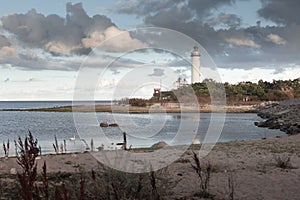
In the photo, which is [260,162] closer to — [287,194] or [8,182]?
[287,194]

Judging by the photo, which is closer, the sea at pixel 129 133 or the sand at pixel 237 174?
the sand at pixel 237 174

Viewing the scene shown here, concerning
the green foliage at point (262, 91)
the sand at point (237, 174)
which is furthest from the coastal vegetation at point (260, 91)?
the sand at point (237, 174)

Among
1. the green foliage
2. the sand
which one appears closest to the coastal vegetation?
the green foliage

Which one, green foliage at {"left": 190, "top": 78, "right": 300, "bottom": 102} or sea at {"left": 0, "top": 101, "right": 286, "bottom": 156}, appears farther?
green foliage at {"left": 190, "top": 78, "right": 300, "bottom": 102}

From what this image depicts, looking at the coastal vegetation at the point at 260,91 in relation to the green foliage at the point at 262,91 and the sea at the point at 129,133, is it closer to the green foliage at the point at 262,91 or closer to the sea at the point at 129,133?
the green foliage at the point at 262,91

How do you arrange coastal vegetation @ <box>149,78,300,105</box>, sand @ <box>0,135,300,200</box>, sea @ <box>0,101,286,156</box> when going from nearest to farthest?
sand @ <box>0,135,300,200</box> → sea @ <box>0,101,286,156</box> → coastal vegetation @ <box>149,78,300,105</box>

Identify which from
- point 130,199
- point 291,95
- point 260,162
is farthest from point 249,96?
point 130,199

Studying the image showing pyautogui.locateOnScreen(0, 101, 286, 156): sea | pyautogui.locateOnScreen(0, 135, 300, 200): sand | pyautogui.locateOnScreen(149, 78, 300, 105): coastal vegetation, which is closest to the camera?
pyautogui.locateOnScreen(0, 135, 300, 200): sand

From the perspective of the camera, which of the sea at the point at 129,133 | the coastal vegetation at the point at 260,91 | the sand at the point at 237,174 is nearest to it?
the sand at the point at 237,174

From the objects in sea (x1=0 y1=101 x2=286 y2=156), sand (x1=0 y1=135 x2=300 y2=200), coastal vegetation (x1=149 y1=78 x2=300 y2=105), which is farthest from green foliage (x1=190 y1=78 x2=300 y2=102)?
sand (x1=0 y1=135 x2=300 y2=200)

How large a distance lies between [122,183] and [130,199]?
1.82ft

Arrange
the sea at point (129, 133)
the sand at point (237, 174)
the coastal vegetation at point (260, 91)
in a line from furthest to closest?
the coastal vegetation at point (260, 91), the sea at point (129, 133), the sand at point (237, 174)

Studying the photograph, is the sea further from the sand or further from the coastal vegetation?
the coastal vegetation

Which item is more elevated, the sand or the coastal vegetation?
the coastal vegetation
